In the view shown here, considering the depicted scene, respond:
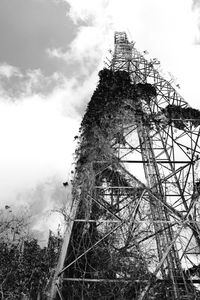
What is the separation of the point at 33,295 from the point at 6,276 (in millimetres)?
1091

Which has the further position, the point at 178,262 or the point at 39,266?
the point at 39,266

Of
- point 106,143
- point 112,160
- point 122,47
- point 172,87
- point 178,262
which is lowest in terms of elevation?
point 178,262

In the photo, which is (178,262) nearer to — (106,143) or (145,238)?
(145,238)

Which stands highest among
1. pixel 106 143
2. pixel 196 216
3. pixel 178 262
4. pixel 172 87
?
pixel 172 87

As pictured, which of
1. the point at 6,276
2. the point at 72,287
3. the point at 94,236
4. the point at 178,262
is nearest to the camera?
the point at 72,287

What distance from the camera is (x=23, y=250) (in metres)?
10.2

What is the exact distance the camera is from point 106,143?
658 cm

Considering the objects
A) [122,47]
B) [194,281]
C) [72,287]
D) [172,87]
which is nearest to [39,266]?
[72,287]

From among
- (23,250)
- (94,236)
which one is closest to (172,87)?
(94,236)

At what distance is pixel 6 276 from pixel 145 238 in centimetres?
478

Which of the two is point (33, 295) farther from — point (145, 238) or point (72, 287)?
point (145, 238)

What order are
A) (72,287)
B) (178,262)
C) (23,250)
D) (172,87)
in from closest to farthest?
(72,287) < (178,262) < (172,87) < (23,250)

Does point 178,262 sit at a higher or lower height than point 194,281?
higher

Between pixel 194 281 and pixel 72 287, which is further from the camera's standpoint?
pixel 194 281
